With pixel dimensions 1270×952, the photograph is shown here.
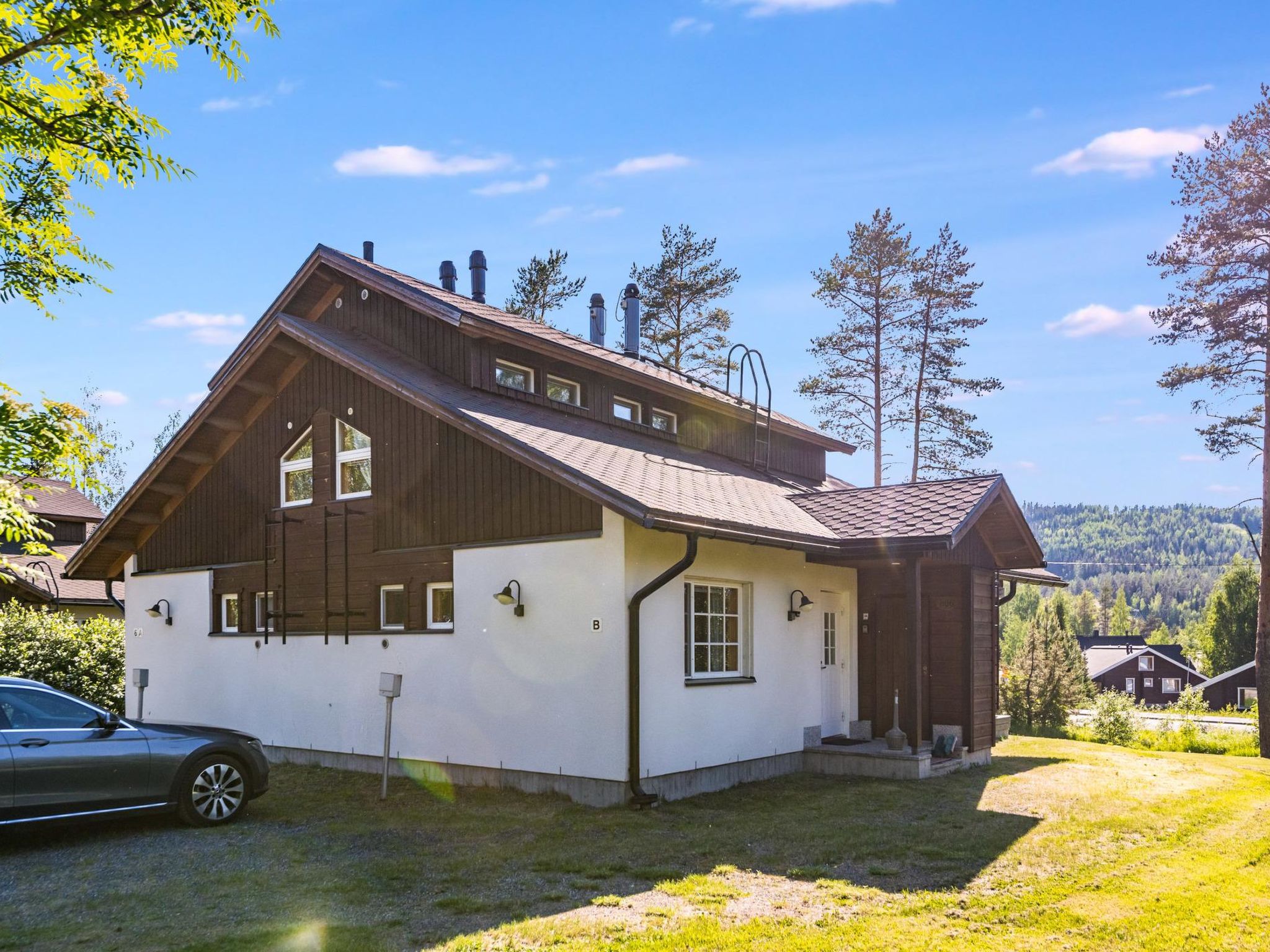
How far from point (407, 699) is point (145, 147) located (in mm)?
6626

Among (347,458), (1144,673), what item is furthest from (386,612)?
(1144,673)

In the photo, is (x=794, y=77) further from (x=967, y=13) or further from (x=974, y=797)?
(x=974, y=797)

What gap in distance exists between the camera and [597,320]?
60.4 feet

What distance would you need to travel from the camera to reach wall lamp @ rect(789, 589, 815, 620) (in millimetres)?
12609

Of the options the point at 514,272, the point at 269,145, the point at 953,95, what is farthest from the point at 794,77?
the point at 514,272

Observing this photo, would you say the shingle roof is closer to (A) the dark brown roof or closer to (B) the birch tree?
(B) the birch tree

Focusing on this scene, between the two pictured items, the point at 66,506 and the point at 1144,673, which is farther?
the point at 1144,673

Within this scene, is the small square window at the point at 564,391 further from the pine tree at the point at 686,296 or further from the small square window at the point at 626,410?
the pine tree at the point at 686,296

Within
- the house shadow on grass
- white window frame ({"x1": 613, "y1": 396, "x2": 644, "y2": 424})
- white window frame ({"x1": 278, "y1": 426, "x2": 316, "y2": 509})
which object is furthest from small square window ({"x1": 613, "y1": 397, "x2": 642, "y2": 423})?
the house shadow on grass

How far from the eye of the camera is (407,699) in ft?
38.5

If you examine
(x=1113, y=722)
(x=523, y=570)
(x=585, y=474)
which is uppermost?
(x=585, y=474)

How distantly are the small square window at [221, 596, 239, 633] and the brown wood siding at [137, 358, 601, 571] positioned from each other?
545 millimetres

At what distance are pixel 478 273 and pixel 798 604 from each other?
8290 mm

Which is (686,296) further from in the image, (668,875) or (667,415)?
(668,875)
